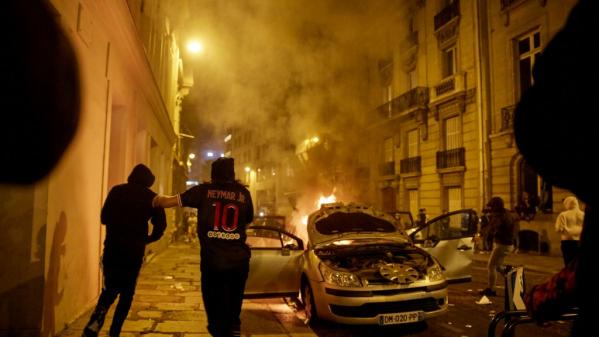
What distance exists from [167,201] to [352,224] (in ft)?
10.7

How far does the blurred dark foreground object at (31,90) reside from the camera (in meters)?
3.62

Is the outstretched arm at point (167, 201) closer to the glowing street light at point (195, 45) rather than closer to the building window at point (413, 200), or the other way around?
the glowing street light at point (195, 45)

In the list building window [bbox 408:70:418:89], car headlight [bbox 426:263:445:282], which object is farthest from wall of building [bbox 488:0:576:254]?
car headlight [bbox 426:263:445:282]

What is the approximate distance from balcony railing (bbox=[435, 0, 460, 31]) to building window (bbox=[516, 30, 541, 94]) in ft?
13.1

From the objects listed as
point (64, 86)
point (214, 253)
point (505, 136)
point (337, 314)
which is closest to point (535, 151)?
point (214, 253)

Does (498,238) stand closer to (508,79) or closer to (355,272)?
(355,272)

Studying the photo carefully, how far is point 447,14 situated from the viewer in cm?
1950

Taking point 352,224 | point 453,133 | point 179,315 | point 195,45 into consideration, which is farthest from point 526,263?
point 195,45

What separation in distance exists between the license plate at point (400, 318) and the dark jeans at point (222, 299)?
5.80ft

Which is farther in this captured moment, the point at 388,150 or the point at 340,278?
the point at 388,150

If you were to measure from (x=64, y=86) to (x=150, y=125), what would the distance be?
637cm

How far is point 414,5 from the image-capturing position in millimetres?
22281

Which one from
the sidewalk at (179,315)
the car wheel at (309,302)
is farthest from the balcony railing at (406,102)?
the car wheel at (309,302)

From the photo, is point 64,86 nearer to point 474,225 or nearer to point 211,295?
point 211,295
